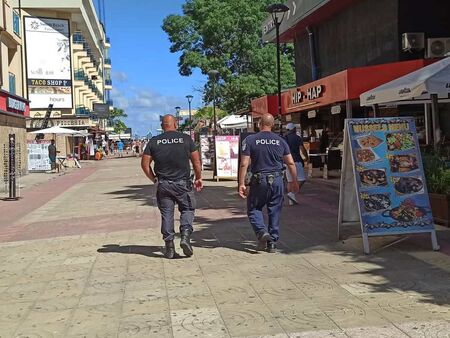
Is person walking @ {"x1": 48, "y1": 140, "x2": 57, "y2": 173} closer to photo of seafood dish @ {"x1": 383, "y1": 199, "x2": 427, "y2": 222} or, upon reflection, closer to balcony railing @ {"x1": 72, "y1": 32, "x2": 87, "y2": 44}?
photo of seafood dish @ {"x1": 383, "y1": 199, "x2": 427, "y2": 222}

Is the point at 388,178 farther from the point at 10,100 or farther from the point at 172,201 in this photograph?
the point at 10,100

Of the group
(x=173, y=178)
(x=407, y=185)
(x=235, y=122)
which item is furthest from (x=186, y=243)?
(x=235, y=122)

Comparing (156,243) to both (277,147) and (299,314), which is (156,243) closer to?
(277,147)

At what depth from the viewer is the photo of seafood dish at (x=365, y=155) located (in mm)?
7224

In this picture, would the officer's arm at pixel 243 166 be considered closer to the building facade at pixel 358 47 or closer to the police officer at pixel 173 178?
the police officer at pixel 173 178

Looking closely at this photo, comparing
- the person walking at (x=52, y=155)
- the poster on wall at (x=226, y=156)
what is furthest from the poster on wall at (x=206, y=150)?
the person walking at (x=52, y=155)

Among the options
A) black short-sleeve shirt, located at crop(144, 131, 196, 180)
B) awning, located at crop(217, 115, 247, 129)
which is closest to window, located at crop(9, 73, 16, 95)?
awning, located at crop(217, 115, 247, 129)

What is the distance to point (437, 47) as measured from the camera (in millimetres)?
15055

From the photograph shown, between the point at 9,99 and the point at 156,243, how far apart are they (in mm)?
17290

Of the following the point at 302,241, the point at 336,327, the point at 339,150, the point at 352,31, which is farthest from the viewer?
the point at 352,31

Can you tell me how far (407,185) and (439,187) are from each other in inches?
60.2

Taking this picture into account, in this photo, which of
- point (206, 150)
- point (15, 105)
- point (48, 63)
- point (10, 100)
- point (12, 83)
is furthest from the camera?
point (48, 63)

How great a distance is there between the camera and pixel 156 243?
8359mm

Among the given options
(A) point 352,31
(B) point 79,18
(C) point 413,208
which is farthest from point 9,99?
(B) point 79,18
